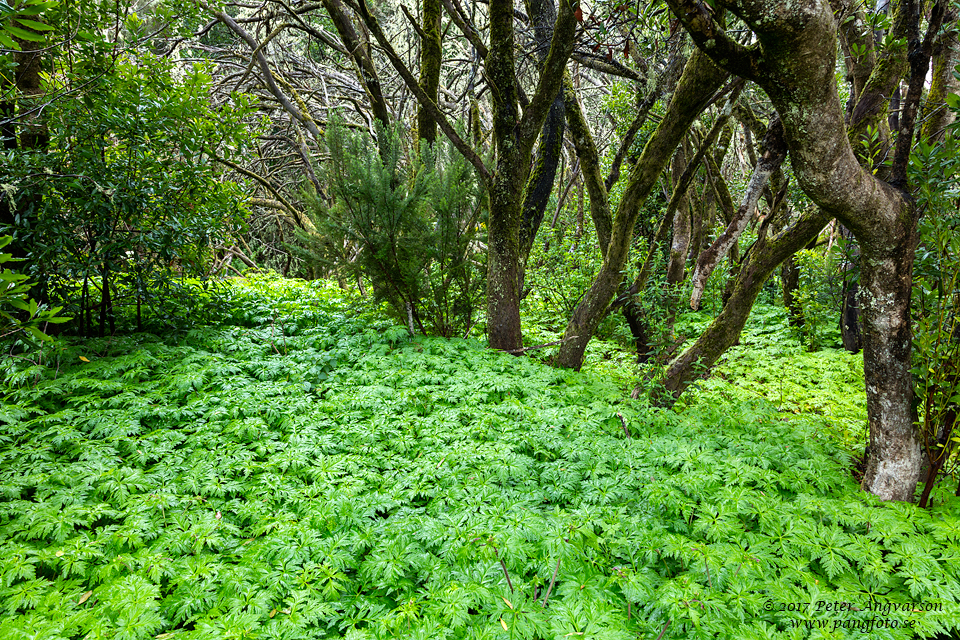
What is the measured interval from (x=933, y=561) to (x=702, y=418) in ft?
6.33


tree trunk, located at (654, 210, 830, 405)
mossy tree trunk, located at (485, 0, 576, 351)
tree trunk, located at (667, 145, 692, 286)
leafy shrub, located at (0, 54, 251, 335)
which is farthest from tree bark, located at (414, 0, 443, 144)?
tree trunk, located at (654, 210, 830, 405)

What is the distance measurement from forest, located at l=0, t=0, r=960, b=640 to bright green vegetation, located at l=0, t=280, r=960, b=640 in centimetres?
2

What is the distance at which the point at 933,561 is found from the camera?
7.67ft

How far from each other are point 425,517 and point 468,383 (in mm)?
1820

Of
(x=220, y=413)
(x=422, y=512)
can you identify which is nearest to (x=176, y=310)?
(x=220, y=413)

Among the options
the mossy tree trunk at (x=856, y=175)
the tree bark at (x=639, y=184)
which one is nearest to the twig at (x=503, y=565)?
the mossy tree trunk at (x=856, y=175)

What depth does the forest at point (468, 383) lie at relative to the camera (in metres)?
2.27

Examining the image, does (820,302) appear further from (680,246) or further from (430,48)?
(430,48)

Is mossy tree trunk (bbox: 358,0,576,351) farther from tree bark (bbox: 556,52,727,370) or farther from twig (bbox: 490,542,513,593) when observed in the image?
twig (bbox: 490,542,513,593)

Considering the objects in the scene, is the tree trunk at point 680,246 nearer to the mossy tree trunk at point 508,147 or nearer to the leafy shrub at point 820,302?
the leafy shrub at point 820,302

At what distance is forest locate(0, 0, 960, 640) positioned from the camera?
7.45 feet

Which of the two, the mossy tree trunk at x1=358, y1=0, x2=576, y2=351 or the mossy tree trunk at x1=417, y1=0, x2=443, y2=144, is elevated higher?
the mossy tree trunk at x1=417, y1=0, x2=443, y2=144

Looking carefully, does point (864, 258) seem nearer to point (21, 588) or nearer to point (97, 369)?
point (21, 588)

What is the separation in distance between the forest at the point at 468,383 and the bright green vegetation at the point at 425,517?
2 cm
